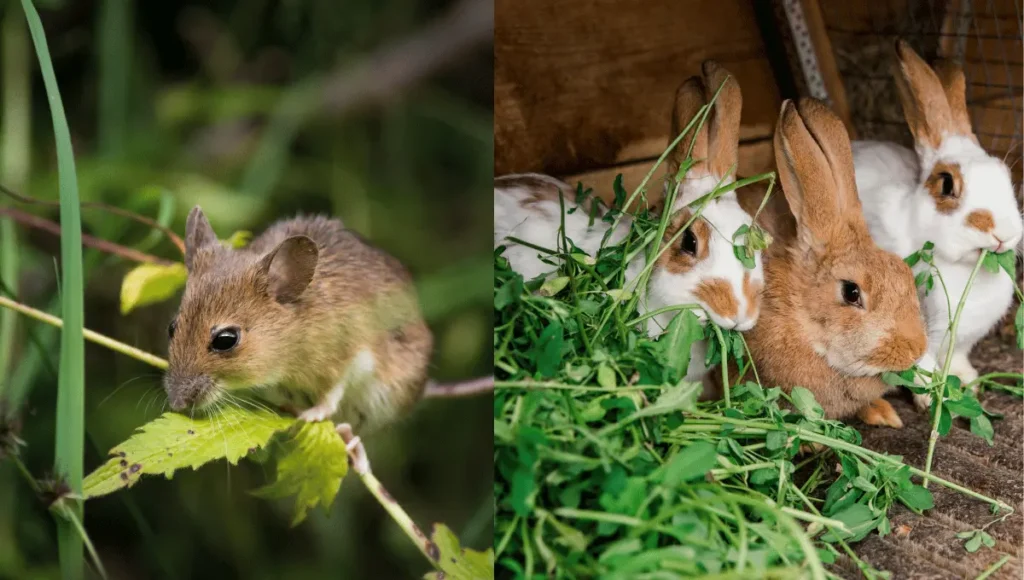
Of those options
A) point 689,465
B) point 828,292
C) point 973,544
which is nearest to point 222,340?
point 689,465

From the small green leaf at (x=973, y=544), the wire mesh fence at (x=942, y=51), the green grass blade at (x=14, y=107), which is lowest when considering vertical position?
the small green leaf at (x=973, y=544)

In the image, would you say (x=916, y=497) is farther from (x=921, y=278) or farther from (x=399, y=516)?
(x=399, y=516)

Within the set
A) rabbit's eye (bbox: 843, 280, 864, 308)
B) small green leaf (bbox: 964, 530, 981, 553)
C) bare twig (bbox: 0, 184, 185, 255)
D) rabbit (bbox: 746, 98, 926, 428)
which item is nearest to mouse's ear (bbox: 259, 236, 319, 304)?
bare twig (bbox: 0, 184, 185, 255)

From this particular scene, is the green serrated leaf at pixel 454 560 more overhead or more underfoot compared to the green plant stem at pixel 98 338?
more underfoot

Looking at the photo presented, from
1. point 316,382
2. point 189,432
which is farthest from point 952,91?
point 189,432

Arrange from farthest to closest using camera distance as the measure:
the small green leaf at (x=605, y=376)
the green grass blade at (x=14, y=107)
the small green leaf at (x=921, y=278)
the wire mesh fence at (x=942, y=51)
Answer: the wire mesh fence at (x=942, y=51)
the small green leaf at (x=921, y=278)
the small green leaf at (x=605, y=376)
the green grass blade at (x=14, y=107)

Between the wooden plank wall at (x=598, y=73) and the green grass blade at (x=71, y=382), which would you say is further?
the wooden plank wall at (x=598, y=73)

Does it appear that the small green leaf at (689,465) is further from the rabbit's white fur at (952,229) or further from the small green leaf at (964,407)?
the rabbit's white fur at (952,229)

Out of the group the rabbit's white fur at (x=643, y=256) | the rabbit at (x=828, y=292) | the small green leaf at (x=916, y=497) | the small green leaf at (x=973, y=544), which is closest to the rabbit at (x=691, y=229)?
the rabbit's white fur at (x=643, y=256)
